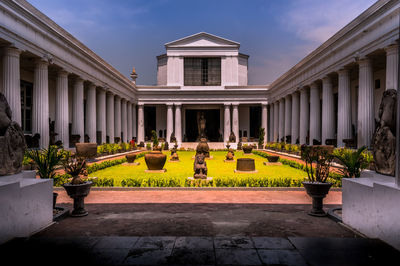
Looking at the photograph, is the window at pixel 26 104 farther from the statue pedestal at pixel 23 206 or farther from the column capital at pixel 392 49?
the column capital at pixel 392 49

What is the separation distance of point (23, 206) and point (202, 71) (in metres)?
46.6

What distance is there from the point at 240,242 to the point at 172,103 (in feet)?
144

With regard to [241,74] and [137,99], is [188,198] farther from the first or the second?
[241,74]

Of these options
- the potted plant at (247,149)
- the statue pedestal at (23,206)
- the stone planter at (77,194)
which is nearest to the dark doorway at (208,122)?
the potted plant at (247,149)

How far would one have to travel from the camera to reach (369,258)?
454 centimetres

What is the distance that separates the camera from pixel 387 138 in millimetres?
5746

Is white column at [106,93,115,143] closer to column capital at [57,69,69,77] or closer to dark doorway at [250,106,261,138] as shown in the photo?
column capital at [57,69,69,77]

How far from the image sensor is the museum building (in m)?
17.6

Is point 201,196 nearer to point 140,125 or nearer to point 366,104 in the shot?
point 366,104

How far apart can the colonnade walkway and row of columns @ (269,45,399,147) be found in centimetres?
1317

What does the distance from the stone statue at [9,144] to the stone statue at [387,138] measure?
Result: 7.55m

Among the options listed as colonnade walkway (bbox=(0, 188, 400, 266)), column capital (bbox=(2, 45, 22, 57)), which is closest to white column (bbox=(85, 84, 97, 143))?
column capital (bbox=(2, 45, 22, 57))

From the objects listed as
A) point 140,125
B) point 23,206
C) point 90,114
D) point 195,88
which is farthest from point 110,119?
point 23,206

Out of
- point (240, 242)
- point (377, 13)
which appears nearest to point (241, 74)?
point (377, 13)
